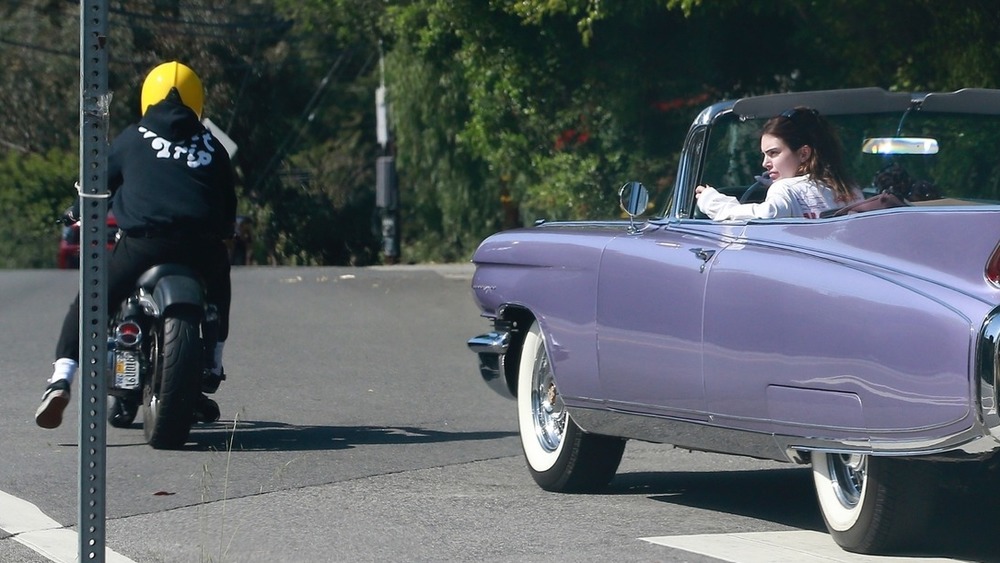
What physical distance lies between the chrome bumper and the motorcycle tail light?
5.35 ft

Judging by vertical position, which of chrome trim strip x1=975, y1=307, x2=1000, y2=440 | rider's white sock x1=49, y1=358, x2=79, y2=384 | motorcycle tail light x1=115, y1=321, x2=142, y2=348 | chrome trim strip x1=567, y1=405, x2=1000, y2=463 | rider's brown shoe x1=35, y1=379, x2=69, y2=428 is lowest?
rider's brown shoe x1=35, y1=379, x2=69, y2=428

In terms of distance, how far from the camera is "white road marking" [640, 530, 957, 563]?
515 cm

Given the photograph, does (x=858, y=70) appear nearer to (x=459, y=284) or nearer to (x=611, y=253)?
(x=459, y=284)

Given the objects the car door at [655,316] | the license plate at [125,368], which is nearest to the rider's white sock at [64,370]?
the license plate at [125,368]

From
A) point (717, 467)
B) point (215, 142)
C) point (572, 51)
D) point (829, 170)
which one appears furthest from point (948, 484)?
point (572, 51)

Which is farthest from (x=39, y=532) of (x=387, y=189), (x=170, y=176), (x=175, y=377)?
(x=387, y=189)

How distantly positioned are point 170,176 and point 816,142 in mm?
3225

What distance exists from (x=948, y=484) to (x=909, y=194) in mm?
1132

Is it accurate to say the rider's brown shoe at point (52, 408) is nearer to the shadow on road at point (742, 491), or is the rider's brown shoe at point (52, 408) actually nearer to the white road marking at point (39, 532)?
the white road marking at point (39, 532)

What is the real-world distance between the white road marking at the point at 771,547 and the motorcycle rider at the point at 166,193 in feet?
10.4

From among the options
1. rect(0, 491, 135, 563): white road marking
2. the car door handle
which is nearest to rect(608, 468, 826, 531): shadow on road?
the car door handle

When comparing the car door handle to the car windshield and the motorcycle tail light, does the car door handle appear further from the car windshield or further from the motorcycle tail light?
the motorcycle tail light

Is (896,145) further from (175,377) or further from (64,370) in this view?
(64,370)

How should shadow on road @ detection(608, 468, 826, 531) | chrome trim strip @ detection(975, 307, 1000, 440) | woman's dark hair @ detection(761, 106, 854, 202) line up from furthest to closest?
1. shadow on road @ detection(608, 468, 826, 531)
2. woman's dark hair @ detection(761, 106, 854, 202)
3. chrome trim strip @ detection(975, 307, 1000, 440)
